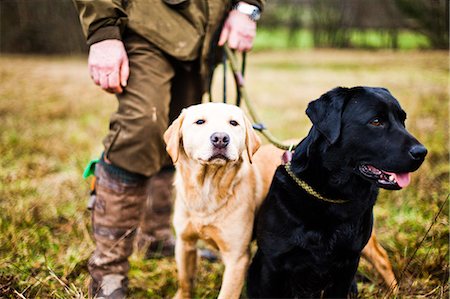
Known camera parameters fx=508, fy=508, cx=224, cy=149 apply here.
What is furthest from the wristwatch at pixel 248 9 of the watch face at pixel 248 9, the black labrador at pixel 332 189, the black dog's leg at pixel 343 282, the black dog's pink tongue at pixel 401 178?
the black dog's leg at pixel 343 282

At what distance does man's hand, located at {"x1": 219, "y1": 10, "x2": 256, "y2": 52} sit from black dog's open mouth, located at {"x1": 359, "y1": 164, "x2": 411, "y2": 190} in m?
1.21

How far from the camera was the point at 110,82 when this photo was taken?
2703 millimetres

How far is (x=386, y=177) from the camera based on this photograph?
87.4 inches

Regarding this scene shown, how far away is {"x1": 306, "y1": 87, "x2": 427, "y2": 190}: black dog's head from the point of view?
7.10 ft

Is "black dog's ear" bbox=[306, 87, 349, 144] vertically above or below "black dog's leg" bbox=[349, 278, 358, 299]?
above

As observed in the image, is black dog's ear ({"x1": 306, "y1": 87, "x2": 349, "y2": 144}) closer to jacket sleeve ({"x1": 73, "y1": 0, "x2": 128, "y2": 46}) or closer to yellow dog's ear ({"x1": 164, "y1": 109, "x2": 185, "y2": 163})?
yellow dog's ear ({"x1": 164, "y1": 109, "x2": 185, "y2": 163})

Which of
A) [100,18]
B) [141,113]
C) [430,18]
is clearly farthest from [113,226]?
[430,18]

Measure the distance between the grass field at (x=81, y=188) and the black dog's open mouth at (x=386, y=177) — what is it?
897 mm

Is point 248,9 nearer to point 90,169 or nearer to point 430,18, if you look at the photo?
point 90,169

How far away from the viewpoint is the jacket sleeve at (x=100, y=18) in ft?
8.92

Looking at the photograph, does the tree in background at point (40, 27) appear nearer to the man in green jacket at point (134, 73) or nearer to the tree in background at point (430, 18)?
the tree in background at point (430, 18)

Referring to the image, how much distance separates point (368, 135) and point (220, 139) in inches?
26.7

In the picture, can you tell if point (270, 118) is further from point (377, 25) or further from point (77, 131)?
point (377, 25)

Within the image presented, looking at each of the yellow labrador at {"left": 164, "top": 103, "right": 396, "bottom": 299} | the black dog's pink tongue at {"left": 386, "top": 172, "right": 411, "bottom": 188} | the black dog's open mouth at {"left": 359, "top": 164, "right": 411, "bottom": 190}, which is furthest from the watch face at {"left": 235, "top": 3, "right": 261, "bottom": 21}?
the black dog's pink tongue at {"left": 386, "top": 172, "right": 411, "bottom": 188}
